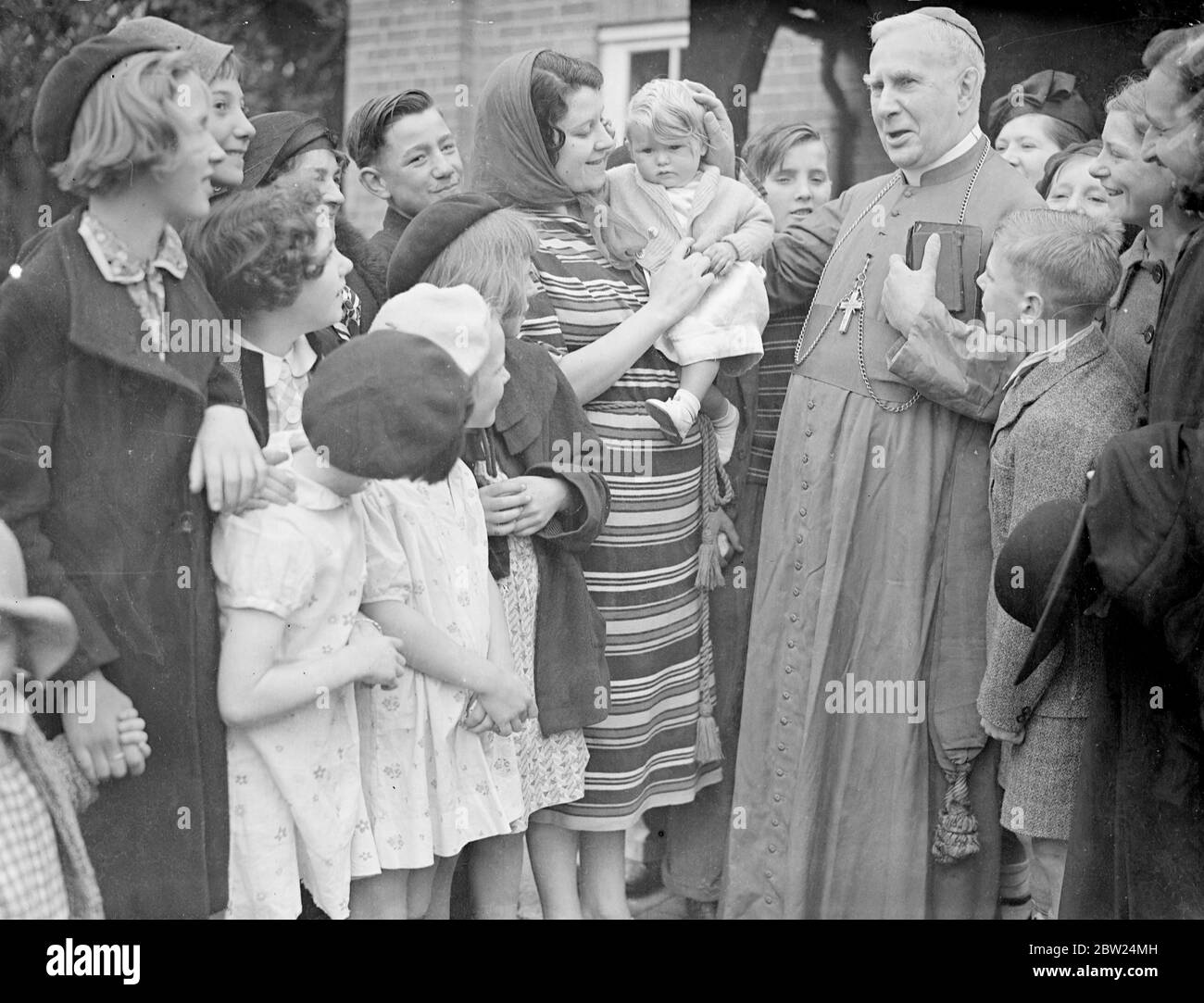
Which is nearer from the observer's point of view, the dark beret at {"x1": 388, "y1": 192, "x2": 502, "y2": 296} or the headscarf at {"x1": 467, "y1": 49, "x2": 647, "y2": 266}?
the dark beret at {"x1": 388, "y1": 192, "x2": 502, "y2": 296}

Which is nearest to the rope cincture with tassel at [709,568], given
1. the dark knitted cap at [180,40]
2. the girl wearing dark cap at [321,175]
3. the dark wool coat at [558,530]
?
the dark wool coat at [558,530]

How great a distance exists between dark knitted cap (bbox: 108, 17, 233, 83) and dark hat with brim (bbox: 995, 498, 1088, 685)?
2.21 metres

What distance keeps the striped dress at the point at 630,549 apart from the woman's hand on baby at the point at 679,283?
65 mm

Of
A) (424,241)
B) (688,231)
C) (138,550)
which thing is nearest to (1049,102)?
(688,231)

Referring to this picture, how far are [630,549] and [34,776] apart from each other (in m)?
1.52

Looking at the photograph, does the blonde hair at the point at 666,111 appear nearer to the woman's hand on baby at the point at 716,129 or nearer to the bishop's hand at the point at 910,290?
the woman's hand on baby at the point at 716,129

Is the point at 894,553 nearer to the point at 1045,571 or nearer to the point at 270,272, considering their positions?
the point at 1045,571

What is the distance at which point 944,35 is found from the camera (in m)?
3.75

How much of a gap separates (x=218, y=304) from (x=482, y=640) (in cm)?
97

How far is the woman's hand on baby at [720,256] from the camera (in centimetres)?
375

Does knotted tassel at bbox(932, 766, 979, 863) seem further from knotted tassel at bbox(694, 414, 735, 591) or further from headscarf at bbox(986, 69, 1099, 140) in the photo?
headscarf at bbox(986, 69, 1099, 140)

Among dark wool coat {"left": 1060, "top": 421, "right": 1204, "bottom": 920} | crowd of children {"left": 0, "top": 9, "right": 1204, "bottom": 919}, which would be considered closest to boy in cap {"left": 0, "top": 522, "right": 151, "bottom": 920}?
crowd of children {"left": 0, "top": 9, "right": 1204, "bottom": 919}

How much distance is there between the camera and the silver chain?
379cm
